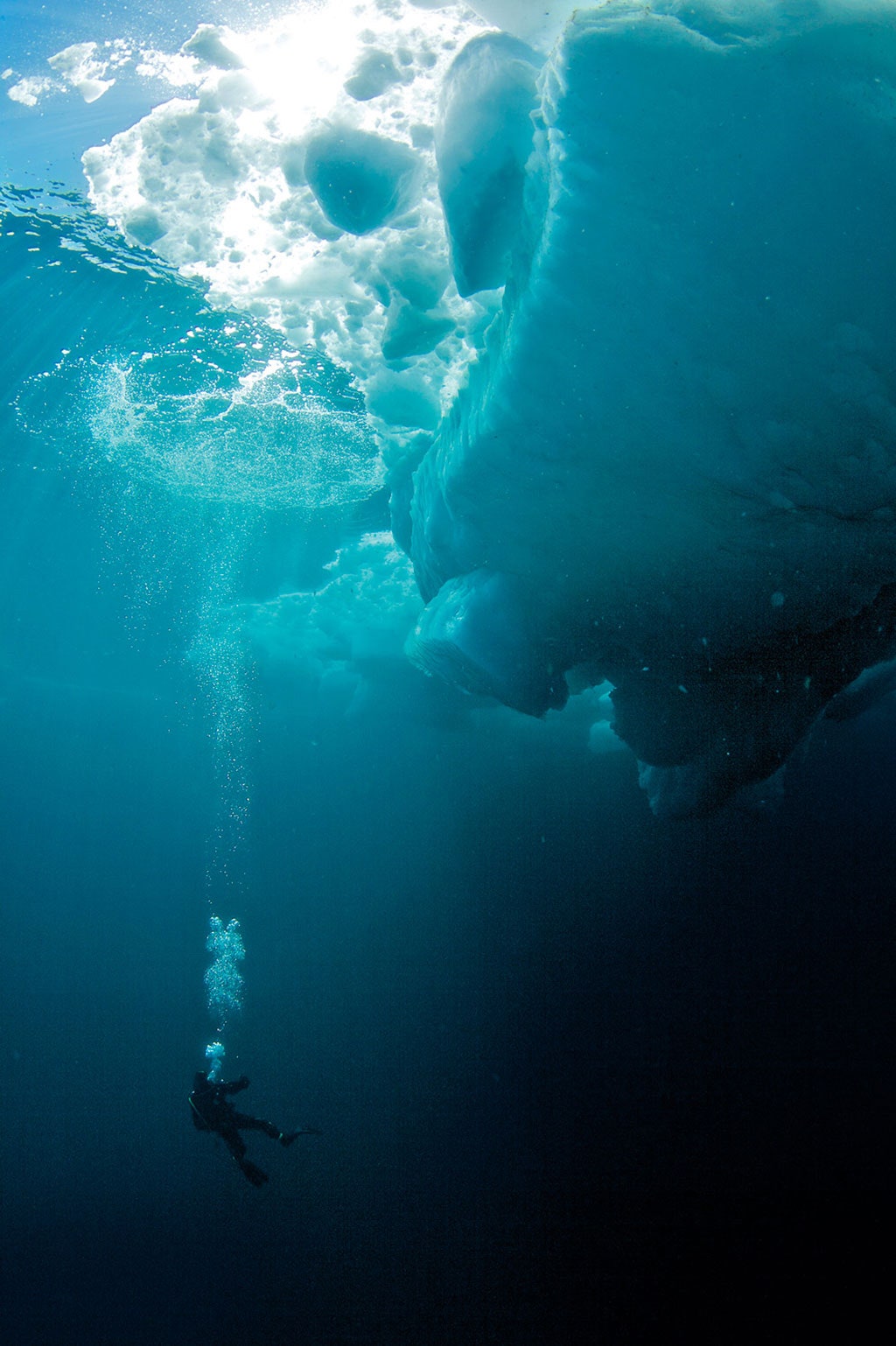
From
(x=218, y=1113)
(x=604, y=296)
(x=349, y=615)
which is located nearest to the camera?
(x=604, y=296)

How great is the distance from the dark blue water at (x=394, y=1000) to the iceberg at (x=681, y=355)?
4586mm

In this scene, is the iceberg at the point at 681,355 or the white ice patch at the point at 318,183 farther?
the white ice patch at the point at 318,183

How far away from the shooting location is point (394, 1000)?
1664 centimetres

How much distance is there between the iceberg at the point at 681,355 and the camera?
241 cm

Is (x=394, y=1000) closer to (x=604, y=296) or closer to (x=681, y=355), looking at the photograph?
(x=681, y=355)

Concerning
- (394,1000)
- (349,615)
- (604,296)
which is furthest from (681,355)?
(394,1000)

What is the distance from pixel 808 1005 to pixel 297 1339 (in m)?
A: 14.8

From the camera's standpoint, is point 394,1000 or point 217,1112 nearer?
point 217,1112

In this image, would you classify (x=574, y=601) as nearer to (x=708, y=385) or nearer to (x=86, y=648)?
(x=708, y=385)

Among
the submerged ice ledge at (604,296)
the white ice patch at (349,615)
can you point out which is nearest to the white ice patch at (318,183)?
the submerged ice ledge at (604,296)

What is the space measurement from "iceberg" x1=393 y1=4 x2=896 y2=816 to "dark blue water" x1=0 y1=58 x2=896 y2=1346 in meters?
4.59

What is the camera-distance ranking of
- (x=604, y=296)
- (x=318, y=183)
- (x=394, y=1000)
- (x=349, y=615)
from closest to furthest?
(x=604, y=296)
(x=318, y=183)
(x=349, y=615)
(x=394, y=1000)

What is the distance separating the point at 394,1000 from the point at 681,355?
18.1 m

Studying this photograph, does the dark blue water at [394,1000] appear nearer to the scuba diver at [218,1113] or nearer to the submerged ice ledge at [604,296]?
the submerged ice ledge at [604,296]
